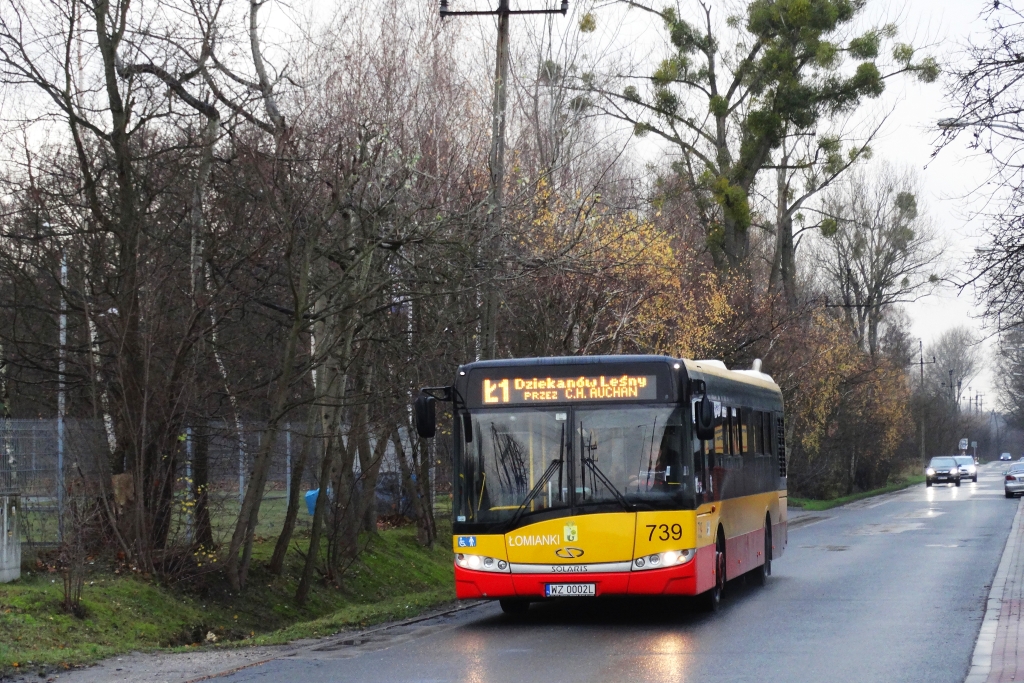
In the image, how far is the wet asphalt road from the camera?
10.9 m

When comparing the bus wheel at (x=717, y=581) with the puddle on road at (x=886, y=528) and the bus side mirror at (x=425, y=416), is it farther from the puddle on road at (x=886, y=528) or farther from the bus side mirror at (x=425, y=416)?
the puddle on road at (x=886, y=528)

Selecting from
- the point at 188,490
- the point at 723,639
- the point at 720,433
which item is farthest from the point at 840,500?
the point at 723,639

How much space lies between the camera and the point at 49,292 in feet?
59.2

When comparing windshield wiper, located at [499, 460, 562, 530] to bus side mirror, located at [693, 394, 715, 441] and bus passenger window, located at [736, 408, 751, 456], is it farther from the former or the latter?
bus passenger window, located at [736, 408, 751, 456]

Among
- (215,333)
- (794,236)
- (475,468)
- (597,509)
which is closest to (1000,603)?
(597,509)

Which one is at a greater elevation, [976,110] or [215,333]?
[976,110]

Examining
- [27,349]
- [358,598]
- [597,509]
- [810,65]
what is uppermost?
[810,65]

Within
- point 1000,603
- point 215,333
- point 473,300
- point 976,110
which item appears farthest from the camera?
point 473,300

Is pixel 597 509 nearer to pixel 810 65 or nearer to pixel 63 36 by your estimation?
pixel 63 36

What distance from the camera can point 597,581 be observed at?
1434cm

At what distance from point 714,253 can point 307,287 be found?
1114 inches

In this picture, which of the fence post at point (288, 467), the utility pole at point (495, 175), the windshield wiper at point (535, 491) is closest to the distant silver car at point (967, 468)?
the utility pole at point (495, 175)

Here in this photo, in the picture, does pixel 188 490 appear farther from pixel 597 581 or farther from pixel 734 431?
pixel 734 431

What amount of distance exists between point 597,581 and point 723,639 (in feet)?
5.39
